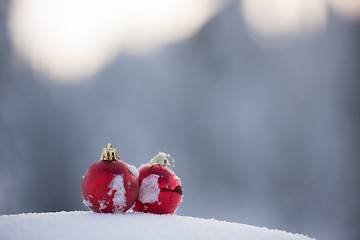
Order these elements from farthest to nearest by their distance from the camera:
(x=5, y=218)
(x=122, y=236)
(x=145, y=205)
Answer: (x=145, y=205) → (x=5, y=218) → (x=122, y=236)

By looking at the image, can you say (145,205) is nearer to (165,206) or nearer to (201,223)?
(165,206)

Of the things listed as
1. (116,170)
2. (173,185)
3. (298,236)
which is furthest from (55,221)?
(298,236)

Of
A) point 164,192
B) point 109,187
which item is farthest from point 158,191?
point 109,187

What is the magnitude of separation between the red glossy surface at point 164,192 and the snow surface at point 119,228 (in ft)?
0.19

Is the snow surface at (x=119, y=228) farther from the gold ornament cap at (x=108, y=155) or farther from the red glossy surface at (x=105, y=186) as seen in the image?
the gold ornament cap at (x=108, y=155)

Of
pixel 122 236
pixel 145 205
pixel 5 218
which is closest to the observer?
pixel 122 236

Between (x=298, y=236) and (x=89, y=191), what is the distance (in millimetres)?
474

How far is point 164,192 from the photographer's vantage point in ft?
2.84

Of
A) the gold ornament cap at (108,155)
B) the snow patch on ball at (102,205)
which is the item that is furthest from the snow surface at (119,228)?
the gold ornament cap at (108,155)

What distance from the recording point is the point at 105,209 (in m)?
0.83

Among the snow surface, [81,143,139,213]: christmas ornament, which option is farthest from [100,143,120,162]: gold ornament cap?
the snow surface

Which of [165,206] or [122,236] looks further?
[165,206]

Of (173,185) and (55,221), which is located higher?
(173,185)

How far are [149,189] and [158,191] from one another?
0.02 meters
